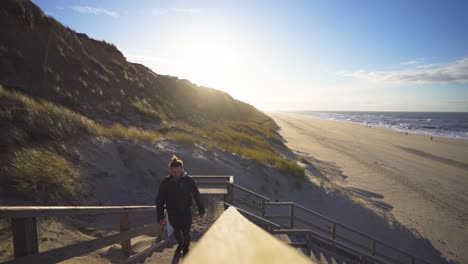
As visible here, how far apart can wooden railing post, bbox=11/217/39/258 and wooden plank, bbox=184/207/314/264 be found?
1.86m

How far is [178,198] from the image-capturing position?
4527 mm

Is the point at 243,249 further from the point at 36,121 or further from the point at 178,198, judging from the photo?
the point at 36,121

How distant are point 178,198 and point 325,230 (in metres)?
6.53

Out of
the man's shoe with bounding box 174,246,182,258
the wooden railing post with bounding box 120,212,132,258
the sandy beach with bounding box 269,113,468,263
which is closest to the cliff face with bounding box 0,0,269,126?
the wooden railing post with bounding box 120,212,132,258

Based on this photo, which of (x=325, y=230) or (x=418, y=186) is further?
(x=418, y=186)

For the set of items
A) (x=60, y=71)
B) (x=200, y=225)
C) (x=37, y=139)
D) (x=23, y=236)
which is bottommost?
(x=200, y=225)

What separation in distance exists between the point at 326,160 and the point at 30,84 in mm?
22192

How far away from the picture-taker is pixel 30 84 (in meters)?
14.3

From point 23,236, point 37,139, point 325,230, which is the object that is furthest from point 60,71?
point 23,236

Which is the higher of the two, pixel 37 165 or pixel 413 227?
pixel 37 165

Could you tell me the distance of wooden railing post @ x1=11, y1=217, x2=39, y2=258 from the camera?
2331mm

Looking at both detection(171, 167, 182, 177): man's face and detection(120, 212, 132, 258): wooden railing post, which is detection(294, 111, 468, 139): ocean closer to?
detection(171, 167, 182, 177): man's face

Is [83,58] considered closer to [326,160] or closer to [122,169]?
[122,169]

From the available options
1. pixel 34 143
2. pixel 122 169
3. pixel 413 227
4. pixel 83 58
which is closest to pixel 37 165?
pixel 34 143
